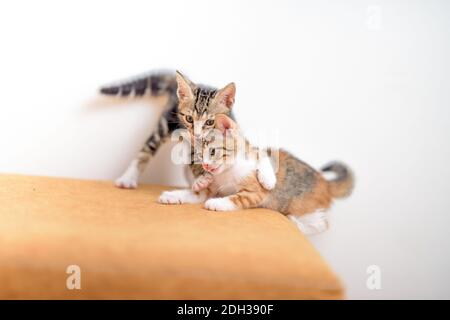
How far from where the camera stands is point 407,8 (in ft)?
6.37

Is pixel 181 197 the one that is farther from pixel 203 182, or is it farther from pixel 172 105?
pixel 172 105

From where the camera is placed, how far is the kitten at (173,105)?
1596mm

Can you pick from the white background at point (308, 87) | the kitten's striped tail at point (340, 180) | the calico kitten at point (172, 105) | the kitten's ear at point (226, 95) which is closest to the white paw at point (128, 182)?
the calico kitten at point (172, 105)

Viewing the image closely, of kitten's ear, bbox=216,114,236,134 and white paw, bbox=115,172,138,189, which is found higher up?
kitten's ear, bbox=216,114,236,134

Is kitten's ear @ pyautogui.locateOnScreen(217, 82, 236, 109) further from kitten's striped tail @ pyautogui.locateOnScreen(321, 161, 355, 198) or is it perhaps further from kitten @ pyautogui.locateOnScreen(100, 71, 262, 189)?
kitten's striped tail @ pyautogui.locateOnScreen(321, 161, 355, 198)

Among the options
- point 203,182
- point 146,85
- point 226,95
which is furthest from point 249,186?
point 146,85

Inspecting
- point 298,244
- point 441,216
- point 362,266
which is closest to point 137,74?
point 298,244

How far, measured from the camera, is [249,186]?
5.29ft

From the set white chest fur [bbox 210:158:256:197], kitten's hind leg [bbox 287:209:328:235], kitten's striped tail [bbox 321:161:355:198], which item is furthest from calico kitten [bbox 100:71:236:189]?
kitten's striped tail [bbox 321:161:355:198]

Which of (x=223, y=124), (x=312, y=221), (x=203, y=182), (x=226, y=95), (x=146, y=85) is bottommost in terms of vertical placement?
(x=312, y=221)

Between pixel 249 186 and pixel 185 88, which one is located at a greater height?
pixel 185 88

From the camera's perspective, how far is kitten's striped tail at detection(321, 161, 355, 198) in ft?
6.29

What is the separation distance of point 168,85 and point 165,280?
47.2 inches

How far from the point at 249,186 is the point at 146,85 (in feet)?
2.51
